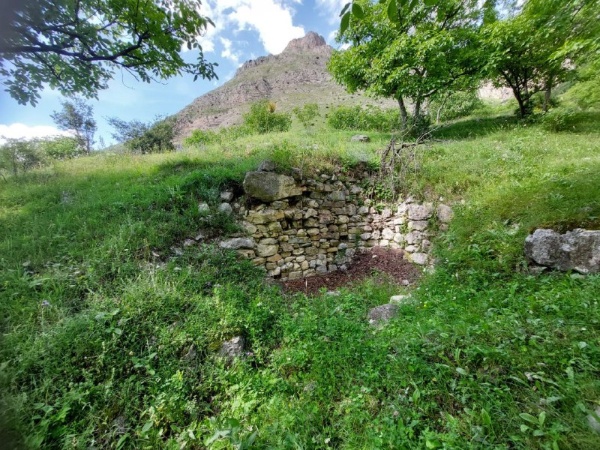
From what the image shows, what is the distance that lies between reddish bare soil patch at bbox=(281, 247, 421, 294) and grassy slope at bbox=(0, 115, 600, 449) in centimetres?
66

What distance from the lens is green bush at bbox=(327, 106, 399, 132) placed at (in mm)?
14547

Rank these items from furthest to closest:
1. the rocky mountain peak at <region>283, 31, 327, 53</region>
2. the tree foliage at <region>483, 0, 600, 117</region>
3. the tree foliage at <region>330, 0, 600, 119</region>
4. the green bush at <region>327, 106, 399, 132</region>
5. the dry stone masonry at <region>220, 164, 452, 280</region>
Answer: the rocky mountain peak at <region>283, 31, 327, 53</region>, the green bush at <region>327, 106, 399, 132</region>, the tree foliage at <region>330, 0, 600, 119</region>, the tree foliage at <region>483, 0, 600, 117</region>, the dry stone masonry at <region>220, 164, 452, 280</region>

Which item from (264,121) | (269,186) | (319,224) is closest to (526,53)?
(319,224)

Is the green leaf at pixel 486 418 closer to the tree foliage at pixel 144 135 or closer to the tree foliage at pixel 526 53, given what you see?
the tree foliage at pixel 526 53

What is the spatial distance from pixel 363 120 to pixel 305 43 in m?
84.0

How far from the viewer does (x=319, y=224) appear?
5.25 meters

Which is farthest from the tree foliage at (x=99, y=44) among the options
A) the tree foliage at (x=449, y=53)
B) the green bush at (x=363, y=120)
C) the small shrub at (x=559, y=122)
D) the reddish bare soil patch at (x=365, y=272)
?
the green bush at (x=363, y=120)

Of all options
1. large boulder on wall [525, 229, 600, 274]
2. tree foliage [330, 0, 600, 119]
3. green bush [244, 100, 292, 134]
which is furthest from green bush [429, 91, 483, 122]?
large boulder on wall [525, 229, 600, 274]

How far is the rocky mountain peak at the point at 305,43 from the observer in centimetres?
7697

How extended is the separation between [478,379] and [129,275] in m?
3.59

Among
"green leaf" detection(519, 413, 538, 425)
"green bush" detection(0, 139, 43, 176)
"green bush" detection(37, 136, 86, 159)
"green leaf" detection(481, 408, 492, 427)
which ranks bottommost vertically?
"green leaf" detection(481, 408, 492, 427)

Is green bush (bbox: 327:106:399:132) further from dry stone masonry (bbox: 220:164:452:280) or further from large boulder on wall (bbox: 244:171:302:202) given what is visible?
large boulder on wall (bbox: 244:171:302:202)

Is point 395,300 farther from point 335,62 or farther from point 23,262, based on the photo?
point 335,62

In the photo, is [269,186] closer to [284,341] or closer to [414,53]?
[284,341]
